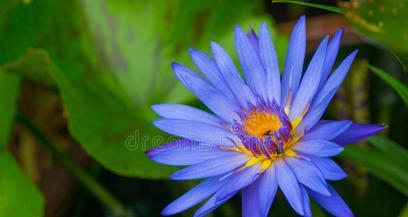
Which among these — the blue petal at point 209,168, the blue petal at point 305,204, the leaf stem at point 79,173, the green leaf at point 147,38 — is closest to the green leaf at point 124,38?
the green leaf at point 147,38

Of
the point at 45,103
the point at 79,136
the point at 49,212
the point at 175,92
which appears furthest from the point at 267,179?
the point at 45,103

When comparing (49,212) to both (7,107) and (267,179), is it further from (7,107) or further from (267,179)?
(267,179)

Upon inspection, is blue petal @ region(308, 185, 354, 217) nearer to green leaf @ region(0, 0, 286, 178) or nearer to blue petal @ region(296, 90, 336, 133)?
blue petal @ region(296, 90, 336, 133)

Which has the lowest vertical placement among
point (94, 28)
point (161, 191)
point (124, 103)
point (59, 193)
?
point (161, 191)

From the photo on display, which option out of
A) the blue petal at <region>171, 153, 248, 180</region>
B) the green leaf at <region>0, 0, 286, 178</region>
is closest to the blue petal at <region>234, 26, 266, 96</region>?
the blue petal at <region>171, 153, 248, 180</region>

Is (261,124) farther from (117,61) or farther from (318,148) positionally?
(117,61)
